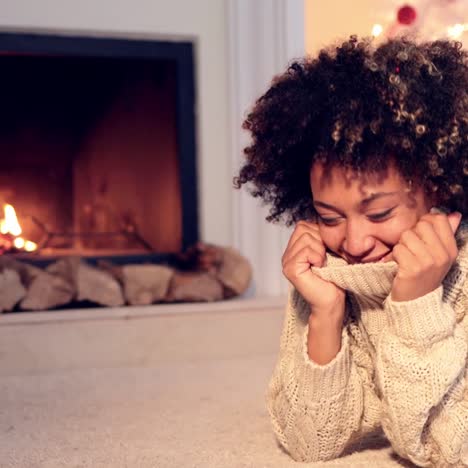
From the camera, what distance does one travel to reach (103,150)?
214cm

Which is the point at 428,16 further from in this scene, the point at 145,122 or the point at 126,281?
the point at 126,281

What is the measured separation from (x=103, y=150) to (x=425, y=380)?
1.42m

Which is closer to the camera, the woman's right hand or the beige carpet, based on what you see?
the woman's right hand

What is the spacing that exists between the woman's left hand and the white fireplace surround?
3.74 feet

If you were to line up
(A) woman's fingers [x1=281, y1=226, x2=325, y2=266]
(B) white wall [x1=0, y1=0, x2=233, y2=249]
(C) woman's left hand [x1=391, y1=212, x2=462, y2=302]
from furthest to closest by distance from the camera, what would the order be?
1. (B) white wall [x1=0, y1=0, x2=233, y2=249]
2. (A) woman's fingers [x1=281, y1=226, x2=325, y2=266]
3. (C) woman's left hand [x1=391, y1=212, x2=462, y2=302]

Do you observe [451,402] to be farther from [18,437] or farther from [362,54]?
[18,437]

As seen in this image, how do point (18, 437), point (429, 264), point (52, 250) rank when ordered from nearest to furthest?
point (429, 264) < point (18, 437) < point (52, 250)

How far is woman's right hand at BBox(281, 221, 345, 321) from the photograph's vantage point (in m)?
0.99

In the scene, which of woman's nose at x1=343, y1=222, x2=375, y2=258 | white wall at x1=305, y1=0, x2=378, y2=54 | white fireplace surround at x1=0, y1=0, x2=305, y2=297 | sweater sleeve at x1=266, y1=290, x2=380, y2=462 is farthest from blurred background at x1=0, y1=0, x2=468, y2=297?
woman's nose at x1=343, y1=222, x2=375, y2=258

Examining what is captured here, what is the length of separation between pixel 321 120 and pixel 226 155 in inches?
46.2

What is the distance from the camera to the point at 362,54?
0.95 m

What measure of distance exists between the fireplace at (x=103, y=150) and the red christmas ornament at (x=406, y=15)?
2.30 feet

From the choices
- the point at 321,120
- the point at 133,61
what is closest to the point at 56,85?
the point at 133,61

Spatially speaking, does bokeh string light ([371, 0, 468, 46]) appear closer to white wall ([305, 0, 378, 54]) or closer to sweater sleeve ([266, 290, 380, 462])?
white wall ([305, 0, 378, 54])
